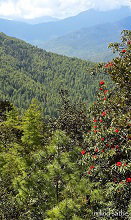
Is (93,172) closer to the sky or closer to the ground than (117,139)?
closer to the ground

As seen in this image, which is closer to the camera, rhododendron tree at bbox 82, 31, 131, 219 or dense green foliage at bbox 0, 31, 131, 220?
rhododendron tree at bbox 82, 31, 131, 219

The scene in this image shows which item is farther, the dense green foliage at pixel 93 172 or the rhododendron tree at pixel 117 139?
the dense green foliage at pixel 93 172

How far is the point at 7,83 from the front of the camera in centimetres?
18850

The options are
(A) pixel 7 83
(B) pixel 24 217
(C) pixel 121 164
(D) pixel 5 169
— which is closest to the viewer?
(C) pixel 121 164

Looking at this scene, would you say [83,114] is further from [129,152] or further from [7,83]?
[7,83]

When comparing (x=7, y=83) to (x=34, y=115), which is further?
(x=7, y=83)

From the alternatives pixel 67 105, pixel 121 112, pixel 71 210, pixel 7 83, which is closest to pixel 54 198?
pixel 71 210

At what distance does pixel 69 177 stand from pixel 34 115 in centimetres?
1307

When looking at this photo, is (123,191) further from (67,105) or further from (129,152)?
(67,105)

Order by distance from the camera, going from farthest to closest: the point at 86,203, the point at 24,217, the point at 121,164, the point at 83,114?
the point at 83,114 → the point at 24,217 → the point at 86,203 → the point at 121,164

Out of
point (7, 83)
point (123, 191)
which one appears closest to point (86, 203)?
point (123, 191)

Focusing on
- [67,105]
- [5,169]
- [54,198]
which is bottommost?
[5,169]

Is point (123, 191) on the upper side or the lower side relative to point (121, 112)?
lower

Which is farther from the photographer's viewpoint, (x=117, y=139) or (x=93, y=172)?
(x=93, y=172)
